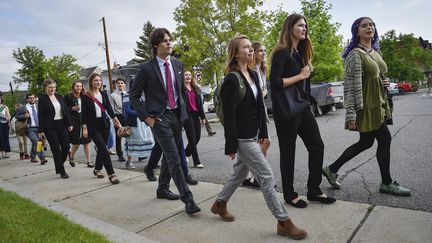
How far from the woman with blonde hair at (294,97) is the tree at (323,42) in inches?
973

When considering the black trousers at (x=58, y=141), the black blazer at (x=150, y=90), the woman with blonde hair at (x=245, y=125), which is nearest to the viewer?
the woman with blonde hair at (x=245, y=125)

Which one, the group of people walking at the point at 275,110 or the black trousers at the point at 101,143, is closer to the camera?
the group of people walking at the point at 275,110

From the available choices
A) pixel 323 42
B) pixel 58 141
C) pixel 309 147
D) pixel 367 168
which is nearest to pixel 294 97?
pixel 309 147

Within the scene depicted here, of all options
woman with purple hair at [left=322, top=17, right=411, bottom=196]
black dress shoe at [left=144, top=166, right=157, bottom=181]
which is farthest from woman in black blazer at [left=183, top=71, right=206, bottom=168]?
woman with purple hair at [left=322, top=17, right=411, bottom=196]

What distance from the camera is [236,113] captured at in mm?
3213

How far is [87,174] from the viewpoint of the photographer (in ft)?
21.5

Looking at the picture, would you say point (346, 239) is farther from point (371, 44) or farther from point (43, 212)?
point (43, 212)

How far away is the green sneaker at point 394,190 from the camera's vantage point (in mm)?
3745

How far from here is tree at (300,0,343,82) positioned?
1086 inches

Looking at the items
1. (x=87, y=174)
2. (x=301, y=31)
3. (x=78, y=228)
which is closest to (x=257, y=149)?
(x=301, y=31)

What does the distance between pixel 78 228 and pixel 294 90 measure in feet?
8.60

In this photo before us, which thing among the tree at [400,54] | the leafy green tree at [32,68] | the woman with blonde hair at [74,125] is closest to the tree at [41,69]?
the leafy green tree at [32,68]

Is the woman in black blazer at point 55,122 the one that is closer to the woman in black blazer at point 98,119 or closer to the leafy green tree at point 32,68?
the woman in black blazer at point 98,119

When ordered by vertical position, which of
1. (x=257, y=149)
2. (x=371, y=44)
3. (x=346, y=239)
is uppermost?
(x=371, y=44)
